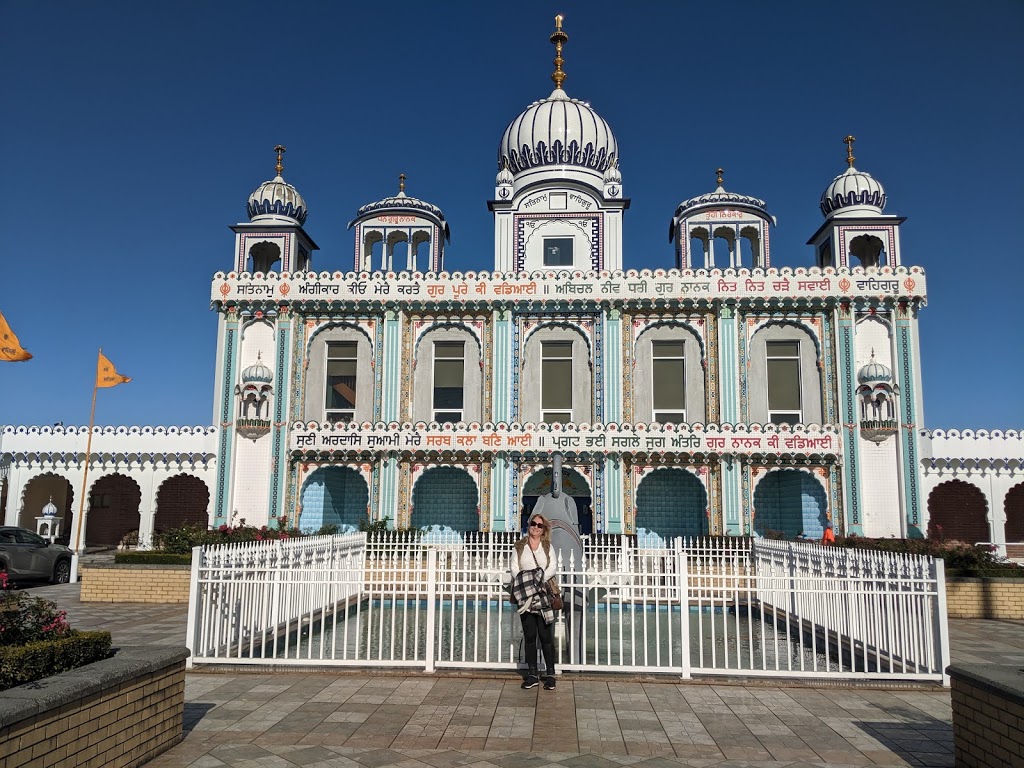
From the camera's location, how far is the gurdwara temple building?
23125 millimetres

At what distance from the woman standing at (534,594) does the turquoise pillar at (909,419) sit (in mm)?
17701

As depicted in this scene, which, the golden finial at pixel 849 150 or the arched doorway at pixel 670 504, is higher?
the golden finial at pixel 849 150

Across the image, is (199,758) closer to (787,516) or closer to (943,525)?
(787,516)

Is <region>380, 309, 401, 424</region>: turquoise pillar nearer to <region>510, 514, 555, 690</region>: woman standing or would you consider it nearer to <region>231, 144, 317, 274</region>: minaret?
<region>231, 144, 317, 274</region>: minaret

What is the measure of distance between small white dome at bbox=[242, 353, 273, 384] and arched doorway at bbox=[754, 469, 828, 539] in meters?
14.8

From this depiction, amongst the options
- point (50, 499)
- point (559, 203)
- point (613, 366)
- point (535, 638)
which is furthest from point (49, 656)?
point (50, 499)

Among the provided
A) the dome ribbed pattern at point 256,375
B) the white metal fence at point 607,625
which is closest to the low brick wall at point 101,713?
the white metal fence at point 607,625

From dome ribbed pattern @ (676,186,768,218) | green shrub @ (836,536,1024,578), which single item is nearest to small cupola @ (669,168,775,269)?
dome ribbed pattern @ (676,186,768,218)

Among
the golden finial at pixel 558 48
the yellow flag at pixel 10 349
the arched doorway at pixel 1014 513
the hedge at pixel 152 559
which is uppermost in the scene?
the golden finial at pixel 558 48

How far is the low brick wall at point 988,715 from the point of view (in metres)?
5.19

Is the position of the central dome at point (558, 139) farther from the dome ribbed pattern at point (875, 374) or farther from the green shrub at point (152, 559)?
the green shrub at point (152, 559)

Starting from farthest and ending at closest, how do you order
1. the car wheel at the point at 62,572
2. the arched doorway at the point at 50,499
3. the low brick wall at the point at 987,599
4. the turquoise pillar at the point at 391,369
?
1. the arched doorway at the point at 50,499
2. the turquoise pillar at the point at 391,369
3. the car wheel at the point at 62,572
4. the low brick wall at the point at 987,599

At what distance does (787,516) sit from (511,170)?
14658 millimetres

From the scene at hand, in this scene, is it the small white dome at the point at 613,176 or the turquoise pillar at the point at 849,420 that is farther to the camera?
the small white dome at the point at 613,176
